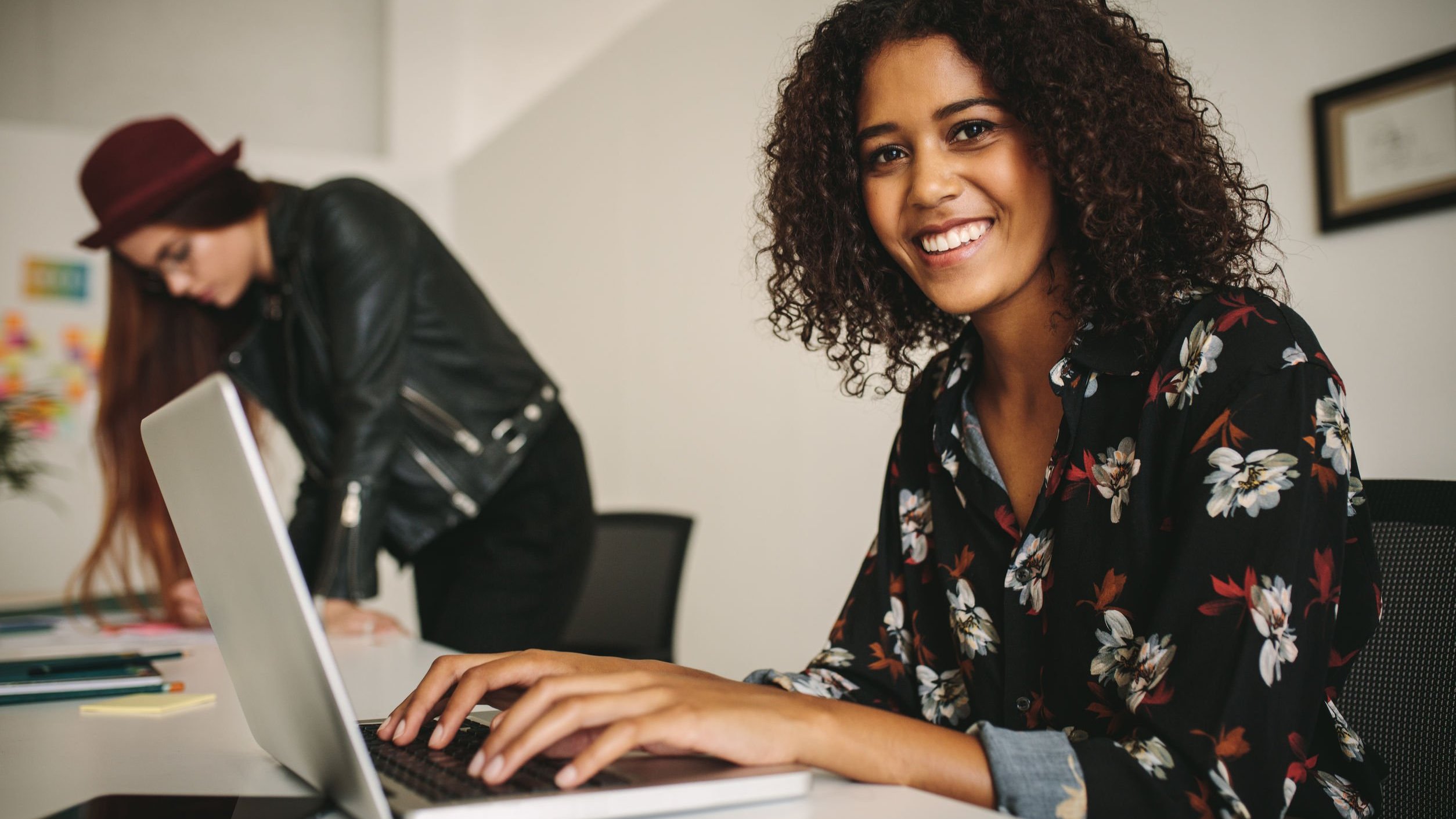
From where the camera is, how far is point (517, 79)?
4.99m

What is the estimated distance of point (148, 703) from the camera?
103 centimetres

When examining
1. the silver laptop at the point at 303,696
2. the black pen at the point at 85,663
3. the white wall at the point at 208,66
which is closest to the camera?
the silver laptop at the point at 303,696

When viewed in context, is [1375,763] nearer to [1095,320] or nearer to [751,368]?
[1095,320]

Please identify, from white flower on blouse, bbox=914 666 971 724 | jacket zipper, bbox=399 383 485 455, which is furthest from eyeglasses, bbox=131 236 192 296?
white flower on blouse, bbox=914 666 971 724

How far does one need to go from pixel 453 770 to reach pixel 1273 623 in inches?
20.5

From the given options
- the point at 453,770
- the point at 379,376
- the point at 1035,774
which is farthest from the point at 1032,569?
the point at 379,376

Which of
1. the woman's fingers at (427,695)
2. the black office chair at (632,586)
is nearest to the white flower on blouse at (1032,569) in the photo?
the woman's fingers at (427,695)

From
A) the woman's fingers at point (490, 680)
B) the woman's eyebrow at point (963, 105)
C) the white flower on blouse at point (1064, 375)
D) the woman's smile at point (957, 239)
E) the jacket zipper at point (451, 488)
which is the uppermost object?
the woman's eyebrow at point (963, 105)

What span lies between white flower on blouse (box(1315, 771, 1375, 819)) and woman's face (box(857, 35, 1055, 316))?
493mm

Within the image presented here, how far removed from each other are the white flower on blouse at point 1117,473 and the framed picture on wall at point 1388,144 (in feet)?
3.26

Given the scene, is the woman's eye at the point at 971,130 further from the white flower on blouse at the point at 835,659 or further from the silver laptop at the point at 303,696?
the silver laptop at the point at 303,696

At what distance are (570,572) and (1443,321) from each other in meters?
1.44

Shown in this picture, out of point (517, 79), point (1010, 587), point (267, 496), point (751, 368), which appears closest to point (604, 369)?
point (751, 368)

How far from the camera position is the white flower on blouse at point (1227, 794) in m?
0.64
